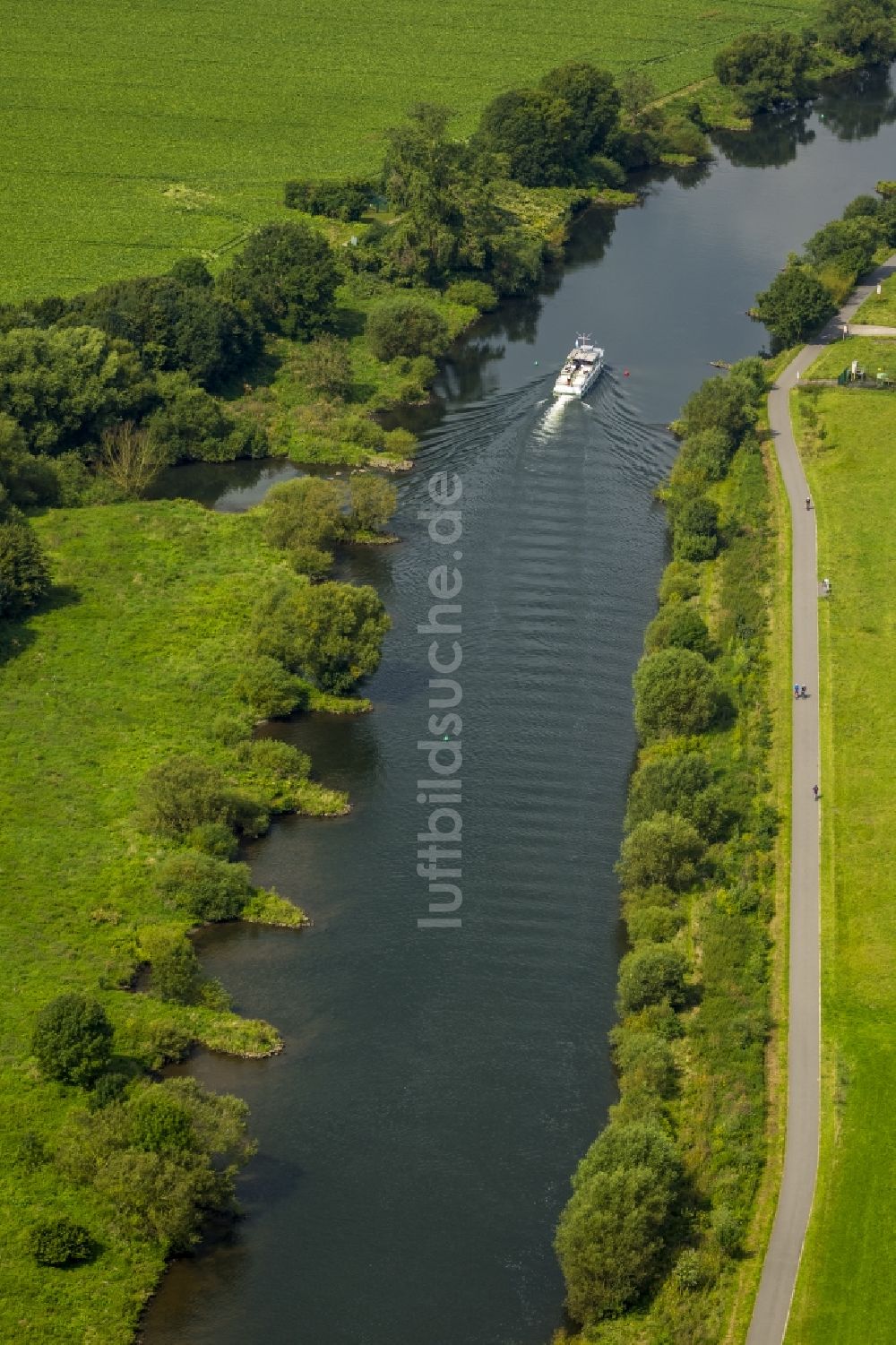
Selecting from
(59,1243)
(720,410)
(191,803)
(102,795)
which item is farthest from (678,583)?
Answer: (59,1243)

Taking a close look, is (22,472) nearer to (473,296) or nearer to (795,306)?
(473,296)

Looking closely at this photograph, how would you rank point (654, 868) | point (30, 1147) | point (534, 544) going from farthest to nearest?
1. point (534, 544)
2. point (654, 868)
3. point (30, 1147)

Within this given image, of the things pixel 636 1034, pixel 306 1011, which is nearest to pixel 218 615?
pixel 306 1011

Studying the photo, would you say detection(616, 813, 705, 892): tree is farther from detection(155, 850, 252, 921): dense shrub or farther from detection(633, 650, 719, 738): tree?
detection(155, 850, 252, 921): dense shrub

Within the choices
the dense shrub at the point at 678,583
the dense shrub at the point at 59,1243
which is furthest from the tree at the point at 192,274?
the dense shrub at the point at 59,1243

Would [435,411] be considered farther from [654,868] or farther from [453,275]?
[654,868]

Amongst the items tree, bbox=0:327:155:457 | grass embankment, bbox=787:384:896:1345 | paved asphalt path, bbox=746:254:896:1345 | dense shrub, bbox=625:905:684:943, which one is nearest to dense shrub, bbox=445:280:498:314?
grass embankment, bbox=787:384:896:1345
